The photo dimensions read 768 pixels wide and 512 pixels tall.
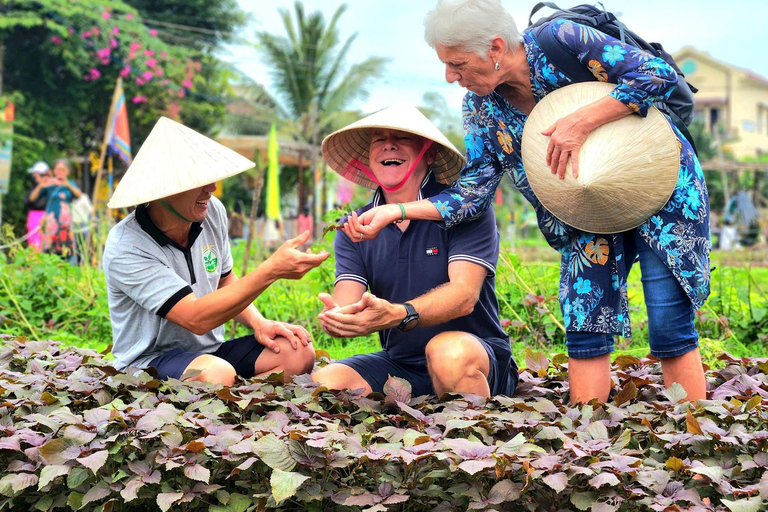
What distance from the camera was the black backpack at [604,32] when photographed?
2951 mm

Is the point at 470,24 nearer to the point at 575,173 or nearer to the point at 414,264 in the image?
the point at 575,173

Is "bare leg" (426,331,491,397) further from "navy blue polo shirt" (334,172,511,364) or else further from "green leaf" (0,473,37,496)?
"green leaf" (0,473,37,496)

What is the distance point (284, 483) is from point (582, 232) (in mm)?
1621

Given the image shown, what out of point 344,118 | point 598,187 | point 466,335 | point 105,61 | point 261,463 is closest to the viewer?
point 261,463

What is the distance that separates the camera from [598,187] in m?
2.87

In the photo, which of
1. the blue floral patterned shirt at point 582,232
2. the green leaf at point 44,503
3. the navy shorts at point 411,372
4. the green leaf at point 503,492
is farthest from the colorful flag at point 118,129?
the green leaf at point 503,492

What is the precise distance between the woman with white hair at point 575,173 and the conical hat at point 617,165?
4cm

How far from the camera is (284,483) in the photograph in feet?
7.11

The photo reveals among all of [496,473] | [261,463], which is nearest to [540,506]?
[496,473]

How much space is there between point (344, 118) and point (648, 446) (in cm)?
2566

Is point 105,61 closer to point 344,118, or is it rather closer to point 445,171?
point 344,118

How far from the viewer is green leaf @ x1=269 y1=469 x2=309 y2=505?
2127 mm

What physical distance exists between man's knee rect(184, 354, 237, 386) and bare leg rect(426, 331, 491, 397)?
32.1 inches

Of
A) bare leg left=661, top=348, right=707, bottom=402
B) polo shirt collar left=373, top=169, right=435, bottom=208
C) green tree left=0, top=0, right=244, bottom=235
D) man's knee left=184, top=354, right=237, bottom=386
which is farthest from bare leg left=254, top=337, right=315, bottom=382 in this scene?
green tree left=0, top=0, right=244, bottom=235
